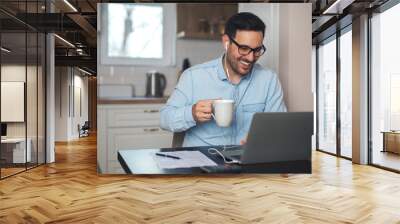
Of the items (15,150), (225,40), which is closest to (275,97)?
(225,40)

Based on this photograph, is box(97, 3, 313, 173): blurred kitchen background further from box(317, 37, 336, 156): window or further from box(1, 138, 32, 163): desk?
box(317, 37, 336, 156): window

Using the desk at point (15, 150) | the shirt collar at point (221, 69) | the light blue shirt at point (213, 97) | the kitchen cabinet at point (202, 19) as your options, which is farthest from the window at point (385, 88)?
the desk at point (15, 150)

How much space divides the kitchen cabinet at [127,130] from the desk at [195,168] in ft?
0.29

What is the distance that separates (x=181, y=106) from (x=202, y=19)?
3.74ft

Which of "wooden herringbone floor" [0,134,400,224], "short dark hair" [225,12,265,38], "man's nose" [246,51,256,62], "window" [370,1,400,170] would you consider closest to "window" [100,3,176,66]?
"short dark hair" [225,12,265,38]

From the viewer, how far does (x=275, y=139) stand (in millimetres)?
5035

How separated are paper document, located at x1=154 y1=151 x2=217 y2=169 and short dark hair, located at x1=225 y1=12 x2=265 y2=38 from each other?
1597mm

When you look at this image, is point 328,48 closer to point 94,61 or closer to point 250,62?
point 250,62

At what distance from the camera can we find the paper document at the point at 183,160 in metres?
5.06

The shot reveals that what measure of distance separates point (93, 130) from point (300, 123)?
14987 mm

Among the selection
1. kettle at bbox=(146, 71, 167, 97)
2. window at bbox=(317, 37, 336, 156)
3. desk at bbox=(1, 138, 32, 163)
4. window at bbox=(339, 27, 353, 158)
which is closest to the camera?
kettle at bbox=(146, 71, 167, 97)

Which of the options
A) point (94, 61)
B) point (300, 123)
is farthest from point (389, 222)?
point (94, 61)

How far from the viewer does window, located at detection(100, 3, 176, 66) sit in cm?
507

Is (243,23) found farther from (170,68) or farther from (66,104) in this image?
(66,104)
